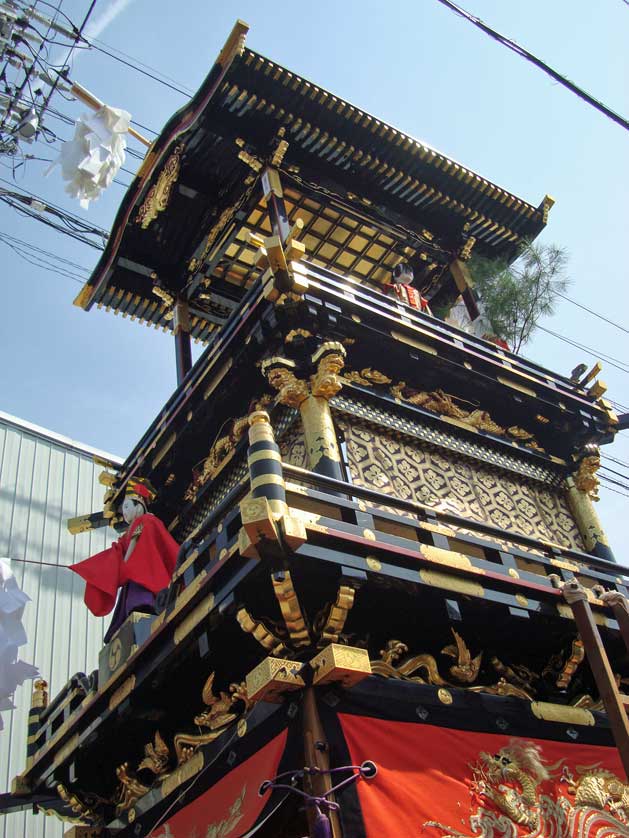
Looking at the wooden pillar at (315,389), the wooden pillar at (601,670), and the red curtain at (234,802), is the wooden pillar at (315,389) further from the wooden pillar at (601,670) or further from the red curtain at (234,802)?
the red curtain at (234,802)

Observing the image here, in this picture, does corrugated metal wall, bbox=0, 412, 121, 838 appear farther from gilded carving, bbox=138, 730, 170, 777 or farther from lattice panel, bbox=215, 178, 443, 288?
gilded carving, bbox=138, 730, 170, 777

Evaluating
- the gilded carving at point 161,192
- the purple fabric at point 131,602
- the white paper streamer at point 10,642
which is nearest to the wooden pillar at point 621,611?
the purple fabric at point 131,602

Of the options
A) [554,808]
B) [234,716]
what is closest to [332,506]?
[234,716]

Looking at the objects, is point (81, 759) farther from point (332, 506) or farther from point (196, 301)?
point (196, 301)

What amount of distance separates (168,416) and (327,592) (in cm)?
590

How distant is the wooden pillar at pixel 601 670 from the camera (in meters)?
5.85

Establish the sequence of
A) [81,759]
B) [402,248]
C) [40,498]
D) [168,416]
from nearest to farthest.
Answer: [81,759] → [168,416] → [402,248] → [40,498]

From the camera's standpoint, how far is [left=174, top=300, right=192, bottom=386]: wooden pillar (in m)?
14.0

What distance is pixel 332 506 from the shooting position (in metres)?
7.04

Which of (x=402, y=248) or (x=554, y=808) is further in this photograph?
(x=402, y=248)

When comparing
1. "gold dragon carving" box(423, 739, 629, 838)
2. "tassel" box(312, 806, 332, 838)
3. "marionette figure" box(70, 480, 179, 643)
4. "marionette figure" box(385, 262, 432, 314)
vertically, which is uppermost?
"marionette figure" box(385, 262, 432, 314)

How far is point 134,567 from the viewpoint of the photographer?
9.84m

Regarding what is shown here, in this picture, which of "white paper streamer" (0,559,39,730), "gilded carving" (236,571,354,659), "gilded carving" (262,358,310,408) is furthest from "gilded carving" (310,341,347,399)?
"white paper streamer" (0,559,39,730)

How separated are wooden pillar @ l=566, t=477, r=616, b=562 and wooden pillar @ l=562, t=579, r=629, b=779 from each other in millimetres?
4057
